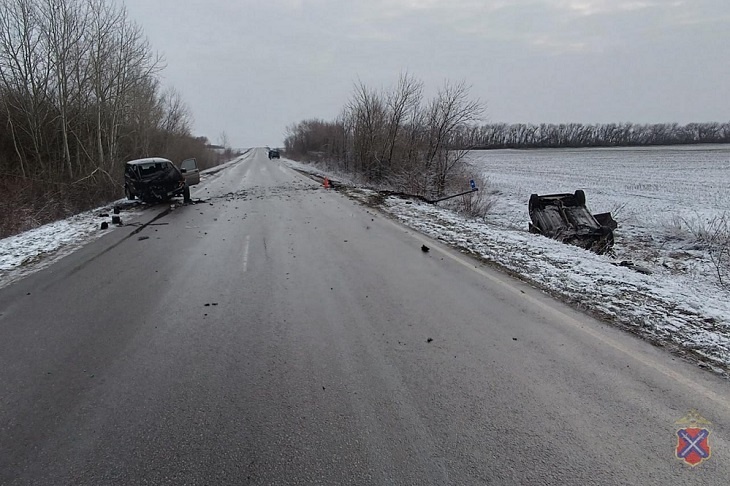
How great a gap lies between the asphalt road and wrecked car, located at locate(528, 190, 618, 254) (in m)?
5.07

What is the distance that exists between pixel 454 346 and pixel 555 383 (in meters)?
0.98

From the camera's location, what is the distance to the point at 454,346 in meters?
4.16

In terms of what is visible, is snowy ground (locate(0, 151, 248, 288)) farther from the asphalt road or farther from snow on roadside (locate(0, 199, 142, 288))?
the asphalt road

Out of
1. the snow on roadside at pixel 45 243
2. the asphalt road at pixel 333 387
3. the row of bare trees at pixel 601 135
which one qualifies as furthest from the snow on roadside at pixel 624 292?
the row of bare trees at pixel 601 135

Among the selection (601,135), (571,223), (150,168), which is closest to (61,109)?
(150,168)

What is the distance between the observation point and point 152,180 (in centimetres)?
1628

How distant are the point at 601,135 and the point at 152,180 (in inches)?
5884

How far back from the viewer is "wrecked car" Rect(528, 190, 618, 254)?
33.7ft

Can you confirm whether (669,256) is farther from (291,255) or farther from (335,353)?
(335,353)

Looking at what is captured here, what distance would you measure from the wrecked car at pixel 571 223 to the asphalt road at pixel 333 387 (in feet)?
16.6

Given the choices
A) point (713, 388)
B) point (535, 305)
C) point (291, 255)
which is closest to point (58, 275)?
point (291, 255)

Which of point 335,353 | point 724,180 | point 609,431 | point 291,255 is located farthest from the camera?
point 724,180

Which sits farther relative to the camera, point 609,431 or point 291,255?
point 291,255

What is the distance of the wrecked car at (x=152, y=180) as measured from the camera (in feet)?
53.2
